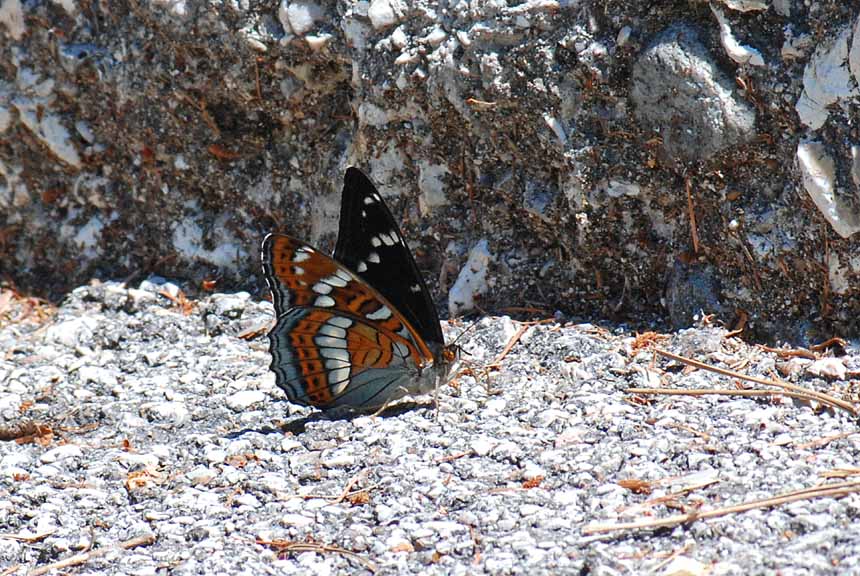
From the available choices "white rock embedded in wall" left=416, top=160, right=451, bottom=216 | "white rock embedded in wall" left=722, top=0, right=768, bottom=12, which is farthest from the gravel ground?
"white rock embedded in wall" left=722, top=0, right=768, bottom=12

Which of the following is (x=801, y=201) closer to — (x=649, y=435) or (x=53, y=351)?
(x=649, y=435)

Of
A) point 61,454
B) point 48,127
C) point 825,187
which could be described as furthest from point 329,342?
point 48,127

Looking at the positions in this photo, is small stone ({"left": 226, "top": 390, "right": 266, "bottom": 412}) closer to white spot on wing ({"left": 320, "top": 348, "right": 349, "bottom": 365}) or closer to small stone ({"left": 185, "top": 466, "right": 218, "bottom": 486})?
white spot on wing ({"left": 320, "top": 348, "right": 349, "bottom": 365})

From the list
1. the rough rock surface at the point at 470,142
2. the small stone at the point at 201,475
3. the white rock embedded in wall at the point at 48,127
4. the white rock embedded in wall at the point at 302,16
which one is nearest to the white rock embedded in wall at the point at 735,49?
the rough rock surface at the point at 470,142

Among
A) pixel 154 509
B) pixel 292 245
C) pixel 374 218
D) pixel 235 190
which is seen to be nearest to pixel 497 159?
pixel 374 218

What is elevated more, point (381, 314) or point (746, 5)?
point (746, 5)

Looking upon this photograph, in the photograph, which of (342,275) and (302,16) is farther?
(302,16)

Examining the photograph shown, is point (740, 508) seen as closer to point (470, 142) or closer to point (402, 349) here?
point (402, 349)

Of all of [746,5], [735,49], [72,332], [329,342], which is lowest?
[72,332]
